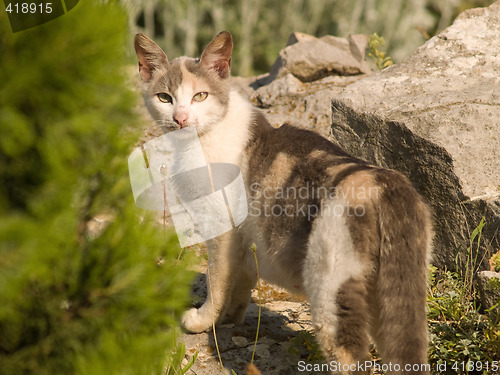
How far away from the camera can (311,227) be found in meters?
2.53

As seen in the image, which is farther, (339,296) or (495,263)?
(495,263)

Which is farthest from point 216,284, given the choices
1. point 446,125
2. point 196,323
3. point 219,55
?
point 446,125

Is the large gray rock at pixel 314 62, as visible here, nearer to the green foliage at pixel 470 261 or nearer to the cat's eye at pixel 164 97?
the cat's eye at pixel 164 97

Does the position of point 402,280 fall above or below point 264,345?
above

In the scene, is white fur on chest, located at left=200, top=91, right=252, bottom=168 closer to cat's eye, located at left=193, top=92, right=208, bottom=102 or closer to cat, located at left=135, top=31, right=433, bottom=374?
cat, located at left=135, top=31, right=433, bottom=374

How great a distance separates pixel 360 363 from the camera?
2.23 meters

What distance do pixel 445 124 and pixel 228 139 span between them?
1647mm

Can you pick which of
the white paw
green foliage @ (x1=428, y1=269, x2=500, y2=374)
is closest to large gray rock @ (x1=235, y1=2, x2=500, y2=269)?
green foliage @ (x1=428, y1=269, x2=500, y2=374)

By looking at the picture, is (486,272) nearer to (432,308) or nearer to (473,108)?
(432,308)

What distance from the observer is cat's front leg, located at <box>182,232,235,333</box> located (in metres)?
3.14

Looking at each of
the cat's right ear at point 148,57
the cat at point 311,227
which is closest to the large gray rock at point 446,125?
the cat at point 311,227

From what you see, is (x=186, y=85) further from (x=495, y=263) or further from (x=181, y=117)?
(x=495, y=263)

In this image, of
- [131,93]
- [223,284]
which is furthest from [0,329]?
[223,284]

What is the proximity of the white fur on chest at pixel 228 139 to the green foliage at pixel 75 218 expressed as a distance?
5.24 ft
